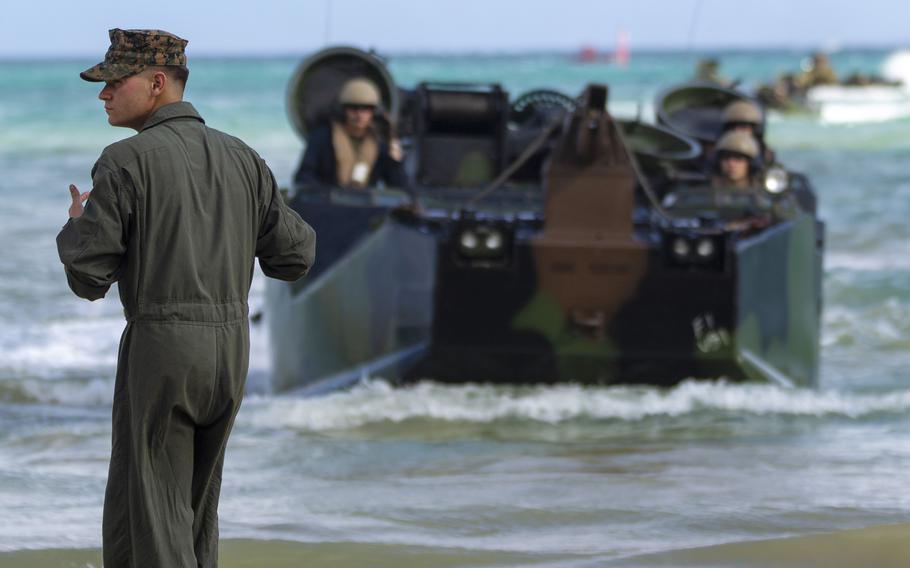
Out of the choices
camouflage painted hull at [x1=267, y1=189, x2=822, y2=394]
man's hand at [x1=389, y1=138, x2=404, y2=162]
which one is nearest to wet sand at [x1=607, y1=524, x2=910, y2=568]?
camouflage painted hull at [x1=267, y1=189, x2=822, y2=394]

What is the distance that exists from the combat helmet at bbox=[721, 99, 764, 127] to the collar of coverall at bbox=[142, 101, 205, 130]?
280 inches

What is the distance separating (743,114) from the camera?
428 inches

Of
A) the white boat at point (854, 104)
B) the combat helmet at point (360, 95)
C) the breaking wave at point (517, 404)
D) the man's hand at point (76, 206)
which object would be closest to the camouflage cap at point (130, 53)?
the man's hand at point (76, 206)

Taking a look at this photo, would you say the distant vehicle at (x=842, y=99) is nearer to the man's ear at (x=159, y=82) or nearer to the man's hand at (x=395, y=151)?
the man's hand at (x=395, y=151)

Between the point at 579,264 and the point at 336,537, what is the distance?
9.60 feet

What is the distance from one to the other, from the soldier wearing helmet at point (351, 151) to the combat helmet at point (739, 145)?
182 cm

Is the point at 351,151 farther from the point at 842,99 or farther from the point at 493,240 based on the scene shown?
the point at 842,99

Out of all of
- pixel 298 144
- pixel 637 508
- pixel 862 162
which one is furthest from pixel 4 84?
pixel 637 508

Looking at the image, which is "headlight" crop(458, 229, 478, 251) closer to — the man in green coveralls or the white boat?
the man in green coveralls

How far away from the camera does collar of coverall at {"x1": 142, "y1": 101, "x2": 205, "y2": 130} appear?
13.4 feet

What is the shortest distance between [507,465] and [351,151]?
2.78 meters

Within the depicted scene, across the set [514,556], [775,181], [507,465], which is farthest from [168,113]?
[775,181]

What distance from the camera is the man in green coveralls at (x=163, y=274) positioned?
13.0ft

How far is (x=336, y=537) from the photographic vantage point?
20.1 ft
